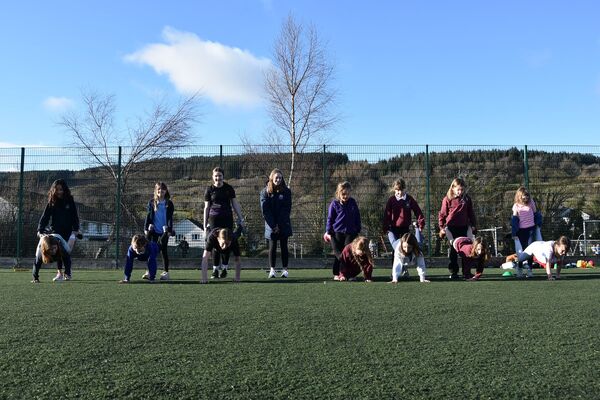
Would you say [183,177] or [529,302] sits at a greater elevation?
[183,177]

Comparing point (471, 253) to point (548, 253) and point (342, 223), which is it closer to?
point (548, 253)

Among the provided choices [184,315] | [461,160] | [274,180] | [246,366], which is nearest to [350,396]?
[246,366]

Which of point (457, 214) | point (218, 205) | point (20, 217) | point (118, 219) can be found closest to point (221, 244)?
point (218, 205)

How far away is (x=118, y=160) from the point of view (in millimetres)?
13359

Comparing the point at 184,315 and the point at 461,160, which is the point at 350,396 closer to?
the point at 184,315

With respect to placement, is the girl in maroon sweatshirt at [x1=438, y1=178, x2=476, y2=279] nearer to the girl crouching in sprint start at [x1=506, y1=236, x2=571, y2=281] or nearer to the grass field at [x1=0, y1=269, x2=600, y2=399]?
the girl crouching in sprint start at [x1=506, y1=236, x2=571, y2=281]

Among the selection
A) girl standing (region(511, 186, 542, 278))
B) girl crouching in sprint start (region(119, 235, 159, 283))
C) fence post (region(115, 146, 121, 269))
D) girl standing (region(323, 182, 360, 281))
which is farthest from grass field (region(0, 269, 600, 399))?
fence post (region(115, 146, 121, 269))

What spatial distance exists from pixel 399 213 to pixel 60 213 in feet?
17.9

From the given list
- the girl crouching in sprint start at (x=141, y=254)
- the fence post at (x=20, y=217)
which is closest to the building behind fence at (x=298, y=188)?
the fence post at (x=20, y=217)

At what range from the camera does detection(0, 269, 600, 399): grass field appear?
8.34ft

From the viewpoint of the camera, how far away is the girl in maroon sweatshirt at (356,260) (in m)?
8.00

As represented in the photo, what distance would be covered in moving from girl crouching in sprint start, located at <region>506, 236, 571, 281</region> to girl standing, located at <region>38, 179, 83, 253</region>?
23.7ft

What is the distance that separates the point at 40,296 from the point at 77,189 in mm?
7757

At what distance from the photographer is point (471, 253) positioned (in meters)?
8.52
